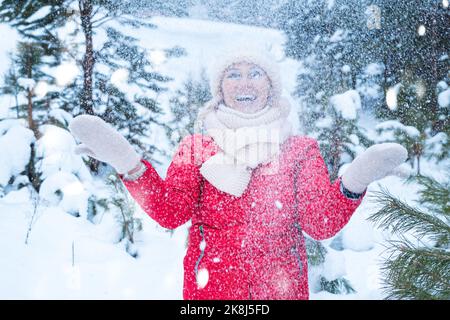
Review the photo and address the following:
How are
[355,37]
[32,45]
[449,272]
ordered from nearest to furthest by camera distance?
[449,272]
[32,45]
[355,37]

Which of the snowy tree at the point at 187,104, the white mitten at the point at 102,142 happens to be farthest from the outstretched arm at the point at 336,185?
the snowy tree at the point at 187,104

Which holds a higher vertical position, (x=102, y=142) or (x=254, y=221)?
(x=102, y=142)

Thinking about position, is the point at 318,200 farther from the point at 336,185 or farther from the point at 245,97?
the point at 245,97

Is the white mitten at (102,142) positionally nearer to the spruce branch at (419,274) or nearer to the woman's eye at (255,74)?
the woman's eye at (255,74)

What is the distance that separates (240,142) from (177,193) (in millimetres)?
154

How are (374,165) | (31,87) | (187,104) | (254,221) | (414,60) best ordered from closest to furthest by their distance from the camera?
(374,165), (254,221), (31,87), (187,104), (414,60)

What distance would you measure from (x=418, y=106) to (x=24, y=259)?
1.51 m

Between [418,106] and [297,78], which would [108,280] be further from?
[418,106]

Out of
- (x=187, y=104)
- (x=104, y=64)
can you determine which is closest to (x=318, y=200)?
(x=187, y=104)

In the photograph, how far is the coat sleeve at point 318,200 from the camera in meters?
0.64

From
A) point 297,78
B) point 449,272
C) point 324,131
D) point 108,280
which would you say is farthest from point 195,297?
point 297,78

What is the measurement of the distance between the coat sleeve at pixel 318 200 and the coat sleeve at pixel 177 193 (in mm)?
198

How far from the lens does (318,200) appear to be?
0.66 metres

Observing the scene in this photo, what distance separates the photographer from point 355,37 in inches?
63.3
